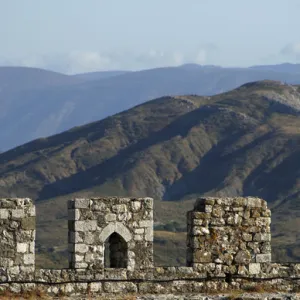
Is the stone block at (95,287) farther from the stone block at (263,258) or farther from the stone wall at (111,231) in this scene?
the stone block at (263,258)

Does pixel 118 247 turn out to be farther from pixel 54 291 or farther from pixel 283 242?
pixel 283 242

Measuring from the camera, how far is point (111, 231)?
19250 mm

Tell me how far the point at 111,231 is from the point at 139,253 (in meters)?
0.60

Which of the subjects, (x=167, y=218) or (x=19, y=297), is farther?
(x=167, y=218)

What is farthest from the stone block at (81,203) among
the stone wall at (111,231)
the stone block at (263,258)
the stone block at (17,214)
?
→ the stone block at (263,258)

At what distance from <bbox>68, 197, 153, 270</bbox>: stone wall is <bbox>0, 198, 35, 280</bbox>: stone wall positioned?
72cm

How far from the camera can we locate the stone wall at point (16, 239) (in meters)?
18.5

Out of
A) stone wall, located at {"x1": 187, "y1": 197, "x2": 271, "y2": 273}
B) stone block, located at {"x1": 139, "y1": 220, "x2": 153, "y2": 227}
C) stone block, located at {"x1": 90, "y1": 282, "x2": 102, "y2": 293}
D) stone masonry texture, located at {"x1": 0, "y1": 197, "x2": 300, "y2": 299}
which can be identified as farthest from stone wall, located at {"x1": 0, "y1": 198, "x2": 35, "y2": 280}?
stone wall, located at {"x1": 187, "y1": 197, "x2": 271, "y2": 273}

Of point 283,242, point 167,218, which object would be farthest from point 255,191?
point 283,242

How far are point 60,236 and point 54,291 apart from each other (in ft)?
454

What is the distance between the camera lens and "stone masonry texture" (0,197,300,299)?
18.7 m

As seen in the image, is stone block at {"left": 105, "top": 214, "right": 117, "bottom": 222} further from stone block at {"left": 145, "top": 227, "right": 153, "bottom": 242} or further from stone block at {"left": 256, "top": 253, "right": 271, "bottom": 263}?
stone block at {"left": 256, "top": 253, "right": 271, "bottom": 263}

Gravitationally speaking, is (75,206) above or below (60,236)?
below

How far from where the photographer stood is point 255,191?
7692 inches
